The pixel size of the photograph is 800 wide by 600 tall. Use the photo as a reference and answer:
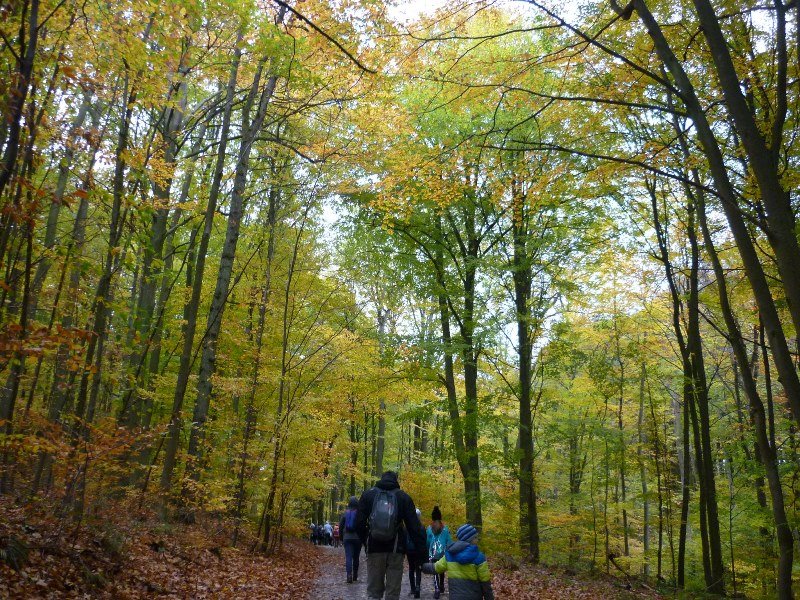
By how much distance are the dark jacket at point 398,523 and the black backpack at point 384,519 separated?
68 mm

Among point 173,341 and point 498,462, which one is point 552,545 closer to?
point 498,462

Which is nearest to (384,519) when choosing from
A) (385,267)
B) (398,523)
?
(398,523)

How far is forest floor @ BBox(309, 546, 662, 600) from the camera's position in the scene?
8.95 meters

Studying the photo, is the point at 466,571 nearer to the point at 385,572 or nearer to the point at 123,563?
the point at 385,572

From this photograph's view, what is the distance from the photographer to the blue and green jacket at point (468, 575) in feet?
16.0

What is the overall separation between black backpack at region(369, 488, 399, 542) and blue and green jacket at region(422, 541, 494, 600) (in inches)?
29.3

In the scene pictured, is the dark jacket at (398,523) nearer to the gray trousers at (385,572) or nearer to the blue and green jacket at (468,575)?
the gray trousers at (385,572)

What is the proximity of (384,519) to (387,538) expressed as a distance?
0.20 m

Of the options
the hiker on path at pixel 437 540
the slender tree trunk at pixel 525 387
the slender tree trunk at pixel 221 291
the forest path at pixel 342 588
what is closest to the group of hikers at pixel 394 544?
the hiker on path at pixel 437 540

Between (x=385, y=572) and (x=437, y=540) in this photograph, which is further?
(x=437, y=540)

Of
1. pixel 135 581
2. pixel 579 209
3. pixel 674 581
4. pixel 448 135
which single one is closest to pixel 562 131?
pixel 579 209

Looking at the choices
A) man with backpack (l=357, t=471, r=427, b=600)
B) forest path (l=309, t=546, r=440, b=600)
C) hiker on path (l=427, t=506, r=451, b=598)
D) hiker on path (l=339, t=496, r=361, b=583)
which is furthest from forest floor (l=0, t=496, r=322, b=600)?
man with backpack (l=357, t=471, r=427, b=600)

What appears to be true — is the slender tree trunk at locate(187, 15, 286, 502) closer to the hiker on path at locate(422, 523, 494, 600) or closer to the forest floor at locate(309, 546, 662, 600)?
the forest floor at locate(309, 546, 662, 600)

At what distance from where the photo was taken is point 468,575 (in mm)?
4926
